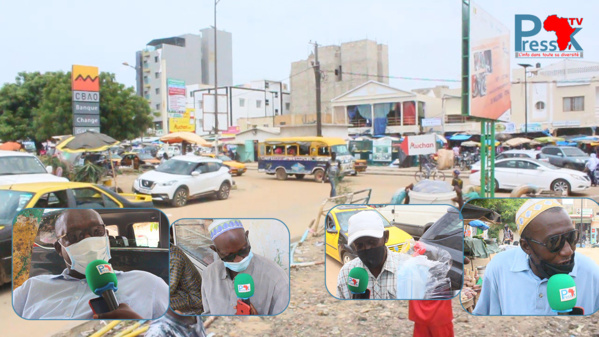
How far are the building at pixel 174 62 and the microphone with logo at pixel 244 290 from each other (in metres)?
68.1

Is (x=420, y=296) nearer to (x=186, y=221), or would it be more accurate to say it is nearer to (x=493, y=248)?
(x=493, y=248)

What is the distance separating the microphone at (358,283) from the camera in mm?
2605

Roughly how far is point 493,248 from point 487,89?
9.49 metres

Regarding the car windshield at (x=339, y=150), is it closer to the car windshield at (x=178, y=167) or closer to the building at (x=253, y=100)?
the car windshield at (x=178, y=167)

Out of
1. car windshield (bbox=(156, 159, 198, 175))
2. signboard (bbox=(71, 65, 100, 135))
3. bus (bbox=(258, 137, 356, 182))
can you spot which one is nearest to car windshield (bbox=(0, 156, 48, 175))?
car windshield (bbox=(156, 159, 198, 175))

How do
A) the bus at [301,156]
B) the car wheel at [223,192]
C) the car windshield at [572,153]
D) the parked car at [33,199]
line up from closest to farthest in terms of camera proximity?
1. the parked car at [33,199]
2. the car wheel at [223,192]
3. the bus at [301,156]
4. the car windshield at [572,153]

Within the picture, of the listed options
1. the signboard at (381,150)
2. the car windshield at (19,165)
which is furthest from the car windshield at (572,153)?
the car windshield at (19,165)

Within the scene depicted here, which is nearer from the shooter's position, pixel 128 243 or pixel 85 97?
pixel 128 243

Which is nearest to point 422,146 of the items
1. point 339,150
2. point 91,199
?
point 339,150

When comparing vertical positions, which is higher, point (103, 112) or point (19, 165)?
point (103, 112)

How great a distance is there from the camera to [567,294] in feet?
8.23

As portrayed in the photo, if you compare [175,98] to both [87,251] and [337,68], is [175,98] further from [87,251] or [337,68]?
[87,251]

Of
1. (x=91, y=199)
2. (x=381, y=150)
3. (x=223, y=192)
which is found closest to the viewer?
(x=91, y=199)

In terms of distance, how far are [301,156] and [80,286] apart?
2133 cm
